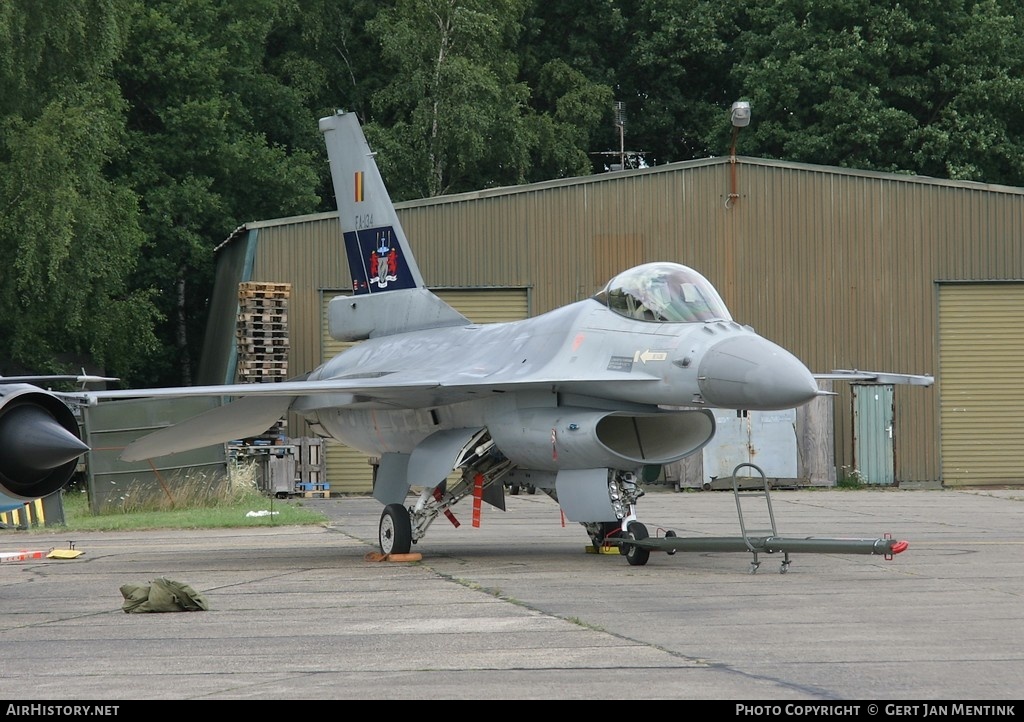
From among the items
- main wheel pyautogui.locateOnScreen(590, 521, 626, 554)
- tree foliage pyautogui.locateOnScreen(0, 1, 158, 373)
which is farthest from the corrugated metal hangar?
main wheel pyautogui.locateOnScreen(590, 521, 626, 554)

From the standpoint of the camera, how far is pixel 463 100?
123 ft

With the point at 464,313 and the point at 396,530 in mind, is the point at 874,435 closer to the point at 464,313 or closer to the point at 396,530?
the point at 464,313

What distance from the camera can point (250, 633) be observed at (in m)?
8.55

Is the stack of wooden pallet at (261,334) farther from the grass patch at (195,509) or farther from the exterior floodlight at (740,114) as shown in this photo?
the exterior floodlight at (740,114)

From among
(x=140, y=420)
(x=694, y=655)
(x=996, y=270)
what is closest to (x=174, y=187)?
(x=140, y=420)

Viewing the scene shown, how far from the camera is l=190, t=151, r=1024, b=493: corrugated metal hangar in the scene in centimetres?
2694

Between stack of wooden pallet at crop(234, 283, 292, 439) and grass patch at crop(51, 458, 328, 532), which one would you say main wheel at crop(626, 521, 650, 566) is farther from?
stack of wooden pallet at crop(234, 283, 292, 439)

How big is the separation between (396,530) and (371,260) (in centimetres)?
418

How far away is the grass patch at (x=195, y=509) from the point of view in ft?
61.7

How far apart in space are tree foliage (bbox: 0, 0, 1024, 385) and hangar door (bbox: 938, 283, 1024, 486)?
11637 millimetres

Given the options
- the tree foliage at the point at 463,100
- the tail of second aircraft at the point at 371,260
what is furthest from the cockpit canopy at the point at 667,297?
the tree foliage at the point at 463,100

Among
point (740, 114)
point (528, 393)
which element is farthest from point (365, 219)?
point (740, 114)

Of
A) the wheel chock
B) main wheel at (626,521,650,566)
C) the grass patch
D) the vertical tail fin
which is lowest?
the grass patch

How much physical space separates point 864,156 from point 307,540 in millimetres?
27408
